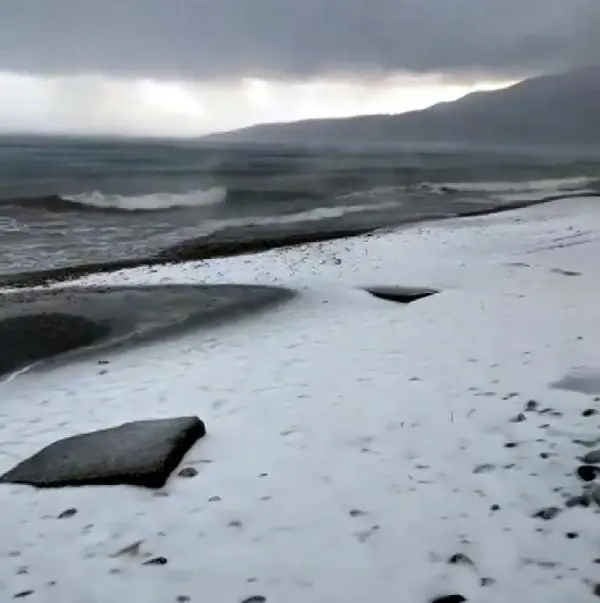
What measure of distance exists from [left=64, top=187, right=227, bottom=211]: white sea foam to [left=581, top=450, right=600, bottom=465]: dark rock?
3460cm

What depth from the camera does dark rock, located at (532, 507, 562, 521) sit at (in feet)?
13.8

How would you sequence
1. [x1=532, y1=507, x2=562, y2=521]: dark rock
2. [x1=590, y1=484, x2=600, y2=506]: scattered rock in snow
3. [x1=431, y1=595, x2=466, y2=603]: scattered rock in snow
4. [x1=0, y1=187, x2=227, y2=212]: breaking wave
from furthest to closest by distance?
[x1=0, y1=187, x2=227, y2=212]: breaking wave < [x1=590, y1=484, x2=600, y2=506]: scattered rock in snow < [x1=532, y1=507, x2=562, y2=521]: dark rock < [x1=431, y1=595, x2=466, y2=603]: scattered rock in snow

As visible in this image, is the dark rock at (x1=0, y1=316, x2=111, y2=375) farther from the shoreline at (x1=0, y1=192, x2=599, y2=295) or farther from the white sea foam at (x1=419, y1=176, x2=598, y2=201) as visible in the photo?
the white sea foam at (x1=419, y1=176, x2=598, y2=201)

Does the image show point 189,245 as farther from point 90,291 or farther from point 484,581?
point 484,581

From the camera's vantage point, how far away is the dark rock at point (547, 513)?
13.8 ft

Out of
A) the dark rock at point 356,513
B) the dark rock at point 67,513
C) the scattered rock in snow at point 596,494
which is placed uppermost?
the scattered rock in snow at point 596,494

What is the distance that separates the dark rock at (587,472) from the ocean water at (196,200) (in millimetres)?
16065

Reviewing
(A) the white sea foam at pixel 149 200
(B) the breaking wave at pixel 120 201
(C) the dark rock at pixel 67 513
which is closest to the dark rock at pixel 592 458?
(C) the dark rock at pixel 67 513

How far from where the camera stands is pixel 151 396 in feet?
23.2

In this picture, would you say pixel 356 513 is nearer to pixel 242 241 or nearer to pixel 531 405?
pixel 531 405

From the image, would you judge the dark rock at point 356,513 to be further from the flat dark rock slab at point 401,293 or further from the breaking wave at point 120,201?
the breaking wave at point 120,201

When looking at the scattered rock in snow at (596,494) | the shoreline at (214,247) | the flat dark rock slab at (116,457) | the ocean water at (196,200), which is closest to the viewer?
the scattered rock in snow at (596,494)

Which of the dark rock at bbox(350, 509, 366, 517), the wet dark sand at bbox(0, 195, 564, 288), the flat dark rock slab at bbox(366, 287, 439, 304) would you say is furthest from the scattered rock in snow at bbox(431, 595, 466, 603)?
the wet dark sand at bbox(0, 195, 564, 288)

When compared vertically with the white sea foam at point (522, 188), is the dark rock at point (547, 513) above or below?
below
